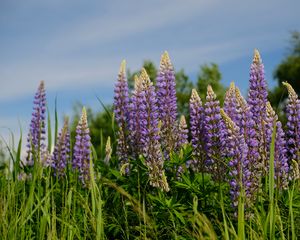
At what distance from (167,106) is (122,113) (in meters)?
0.75

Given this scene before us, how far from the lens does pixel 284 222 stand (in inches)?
210

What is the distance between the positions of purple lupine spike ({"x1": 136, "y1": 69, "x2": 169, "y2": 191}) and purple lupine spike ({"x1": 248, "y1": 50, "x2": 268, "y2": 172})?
125cm

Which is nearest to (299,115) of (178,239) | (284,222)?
(284,222)

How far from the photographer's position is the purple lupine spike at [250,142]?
5629 millimetres

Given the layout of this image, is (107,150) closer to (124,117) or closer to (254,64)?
(124,117)

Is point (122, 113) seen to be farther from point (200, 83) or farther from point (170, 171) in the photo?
point (200, 83)

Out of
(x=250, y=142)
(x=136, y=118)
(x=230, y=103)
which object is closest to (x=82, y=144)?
(x=136, y=118)

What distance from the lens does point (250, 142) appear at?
235 inches

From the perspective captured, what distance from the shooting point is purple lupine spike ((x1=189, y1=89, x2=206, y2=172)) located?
630 centimetres

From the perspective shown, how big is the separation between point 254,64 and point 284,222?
2.39 meters

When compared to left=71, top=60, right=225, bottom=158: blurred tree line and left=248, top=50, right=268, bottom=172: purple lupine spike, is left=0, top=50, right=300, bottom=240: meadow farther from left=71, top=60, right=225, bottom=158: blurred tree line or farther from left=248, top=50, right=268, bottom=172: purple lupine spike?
left=71, top=60, right=225, bottom=158: blurred tree line

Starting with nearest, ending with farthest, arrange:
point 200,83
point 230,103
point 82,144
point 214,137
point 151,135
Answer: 1. point 214,137
2. point 151,135
3. point 230,103
4. point 82,144
5. point 200,83

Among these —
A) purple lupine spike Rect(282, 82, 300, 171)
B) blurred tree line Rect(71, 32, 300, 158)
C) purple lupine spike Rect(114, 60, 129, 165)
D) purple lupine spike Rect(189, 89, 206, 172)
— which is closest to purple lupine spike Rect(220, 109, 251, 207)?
purple lupine spike Rect(189, 89, 206, 172)

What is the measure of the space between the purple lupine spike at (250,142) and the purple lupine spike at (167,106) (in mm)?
1026
